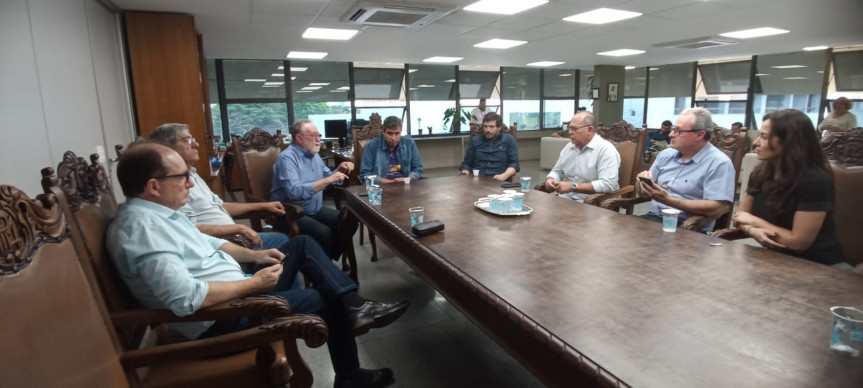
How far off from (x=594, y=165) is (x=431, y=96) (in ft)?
24.3

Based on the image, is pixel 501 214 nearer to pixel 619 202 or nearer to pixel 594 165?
pixel 619 202

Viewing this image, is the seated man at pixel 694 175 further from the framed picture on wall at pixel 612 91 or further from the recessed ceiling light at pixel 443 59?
the framed picture on wall at pixel 612 91

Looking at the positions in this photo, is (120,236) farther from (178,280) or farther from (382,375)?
(382,375)

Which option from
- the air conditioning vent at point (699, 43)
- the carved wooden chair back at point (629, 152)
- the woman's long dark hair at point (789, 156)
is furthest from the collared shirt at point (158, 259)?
the air conditioning vent at point (699, 43)

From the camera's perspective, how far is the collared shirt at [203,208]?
2232mm

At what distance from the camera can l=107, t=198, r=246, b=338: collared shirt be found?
1.25 metres

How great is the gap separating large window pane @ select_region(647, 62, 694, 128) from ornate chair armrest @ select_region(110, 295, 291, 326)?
11.2 meters

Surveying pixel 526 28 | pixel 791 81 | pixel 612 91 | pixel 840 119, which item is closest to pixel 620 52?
Result: pixel 612 91

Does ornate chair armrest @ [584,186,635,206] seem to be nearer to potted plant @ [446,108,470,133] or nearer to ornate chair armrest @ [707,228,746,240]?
ornate chair armrest @ [707,228,746,240]

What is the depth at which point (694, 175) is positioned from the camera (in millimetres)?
2453

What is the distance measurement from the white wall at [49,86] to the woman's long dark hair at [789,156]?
3.17 meters

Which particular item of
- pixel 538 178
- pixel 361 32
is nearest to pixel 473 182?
pixel 361 32

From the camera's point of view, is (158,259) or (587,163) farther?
(587,163)

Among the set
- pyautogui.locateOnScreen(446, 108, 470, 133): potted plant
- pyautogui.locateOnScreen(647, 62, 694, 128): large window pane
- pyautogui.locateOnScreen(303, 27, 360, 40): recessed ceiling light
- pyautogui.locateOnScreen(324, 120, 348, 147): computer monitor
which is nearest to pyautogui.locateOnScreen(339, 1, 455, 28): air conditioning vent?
pyautogui.locateOnScreen(303, 27, 360, 40): recessed ceiling light
